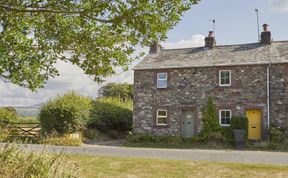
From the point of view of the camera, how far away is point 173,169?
12.5 m

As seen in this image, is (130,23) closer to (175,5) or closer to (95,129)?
(175,5)

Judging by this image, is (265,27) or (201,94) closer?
(201,94)

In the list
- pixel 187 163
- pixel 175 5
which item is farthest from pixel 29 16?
pixel 187 163

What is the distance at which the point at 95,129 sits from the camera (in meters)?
27.8

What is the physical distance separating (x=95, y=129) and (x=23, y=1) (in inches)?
827

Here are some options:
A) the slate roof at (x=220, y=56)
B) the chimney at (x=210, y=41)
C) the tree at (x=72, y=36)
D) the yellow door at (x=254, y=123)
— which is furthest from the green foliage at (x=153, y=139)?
the tree at (x=72, y=36)

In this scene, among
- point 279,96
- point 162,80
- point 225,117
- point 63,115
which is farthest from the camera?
point 162,80

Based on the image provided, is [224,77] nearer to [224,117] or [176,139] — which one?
[224,117]

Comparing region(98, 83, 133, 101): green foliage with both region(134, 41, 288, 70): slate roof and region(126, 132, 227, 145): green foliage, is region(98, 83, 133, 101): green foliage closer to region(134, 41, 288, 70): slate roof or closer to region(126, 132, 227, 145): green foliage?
region(134, 41, 288, 70): slate roof

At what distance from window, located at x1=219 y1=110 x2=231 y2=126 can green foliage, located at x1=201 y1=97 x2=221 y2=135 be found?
0.43 m

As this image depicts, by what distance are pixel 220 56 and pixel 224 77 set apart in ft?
6.74

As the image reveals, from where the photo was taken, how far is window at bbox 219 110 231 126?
2453 centimetres

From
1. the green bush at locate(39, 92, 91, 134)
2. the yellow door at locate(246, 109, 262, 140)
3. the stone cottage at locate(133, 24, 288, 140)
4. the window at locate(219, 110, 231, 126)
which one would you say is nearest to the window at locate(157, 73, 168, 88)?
the stone cottage at locate(133, 24, 288, 140)

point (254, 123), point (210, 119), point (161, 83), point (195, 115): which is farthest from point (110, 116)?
point (254, 123)
